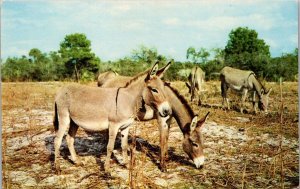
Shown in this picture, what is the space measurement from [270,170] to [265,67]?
21077 mm

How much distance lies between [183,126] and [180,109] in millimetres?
362

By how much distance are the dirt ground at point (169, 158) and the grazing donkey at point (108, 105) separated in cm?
41

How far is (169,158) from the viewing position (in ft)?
22.3

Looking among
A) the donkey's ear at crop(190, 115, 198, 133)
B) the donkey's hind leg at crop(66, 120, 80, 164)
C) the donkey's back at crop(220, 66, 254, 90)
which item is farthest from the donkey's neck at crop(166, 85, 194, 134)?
the donkey's back at crop(220, 66, 254, 90)

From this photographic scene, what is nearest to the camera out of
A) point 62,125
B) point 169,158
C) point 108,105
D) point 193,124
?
point 108,105

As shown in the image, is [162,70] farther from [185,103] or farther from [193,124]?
[193,124]

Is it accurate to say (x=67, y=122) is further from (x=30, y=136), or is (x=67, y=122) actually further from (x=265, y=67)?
(x=265, y=67)

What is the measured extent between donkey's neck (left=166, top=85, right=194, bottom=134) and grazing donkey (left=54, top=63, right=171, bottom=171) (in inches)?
25.8

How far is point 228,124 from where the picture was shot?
31.8 ft

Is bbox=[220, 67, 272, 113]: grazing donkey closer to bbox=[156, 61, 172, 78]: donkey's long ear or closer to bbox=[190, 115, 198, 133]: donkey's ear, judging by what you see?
bbox=[190, 115, 198, 133]: donkey's ear

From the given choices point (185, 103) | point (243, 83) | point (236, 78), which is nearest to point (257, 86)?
point (243, 83)

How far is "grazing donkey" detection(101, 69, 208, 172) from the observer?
6.07m

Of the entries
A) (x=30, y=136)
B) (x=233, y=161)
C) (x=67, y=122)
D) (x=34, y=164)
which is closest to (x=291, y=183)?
(x=233, y=161)

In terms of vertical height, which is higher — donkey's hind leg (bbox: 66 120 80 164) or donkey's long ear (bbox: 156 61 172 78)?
donkey's long ear (bbox: 156 61 172 78)
